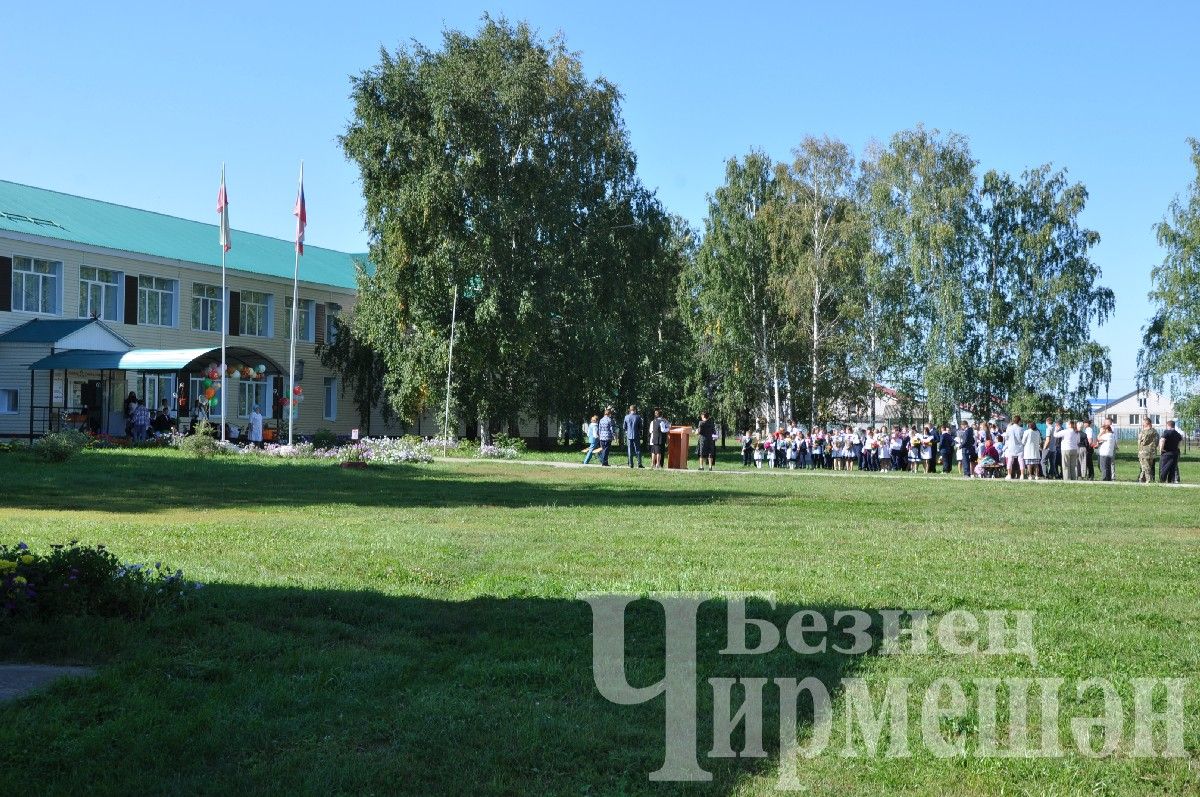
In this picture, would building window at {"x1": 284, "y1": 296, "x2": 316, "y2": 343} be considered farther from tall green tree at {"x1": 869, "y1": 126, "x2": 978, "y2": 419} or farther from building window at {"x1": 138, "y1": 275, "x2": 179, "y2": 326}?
tall green tree at {"x1": 869, "y1": 126, "x2": 978, "y2": 419}

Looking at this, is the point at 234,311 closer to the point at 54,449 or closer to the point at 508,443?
the point at 508,443

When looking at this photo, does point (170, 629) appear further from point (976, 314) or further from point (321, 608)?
point (976, 314)

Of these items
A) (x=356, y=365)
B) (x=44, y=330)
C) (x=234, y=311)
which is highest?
(x=234, y=311)

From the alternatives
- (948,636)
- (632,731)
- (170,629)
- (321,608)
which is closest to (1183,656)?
(948,636)

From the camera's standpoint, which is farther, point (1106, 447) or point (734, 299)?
point (734, 299)

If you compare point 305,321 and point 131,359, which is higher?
point 305,321

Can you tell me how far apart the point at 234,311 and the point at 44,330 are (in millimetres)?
10488

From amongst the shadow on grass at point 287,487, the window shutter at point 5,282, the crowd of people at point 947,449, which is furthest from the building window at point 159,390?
the crowd of people at point 947,449

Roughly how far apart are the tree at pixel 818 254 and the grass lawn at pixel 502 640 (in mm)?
35643

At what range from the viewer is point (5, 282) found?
→ 134ft

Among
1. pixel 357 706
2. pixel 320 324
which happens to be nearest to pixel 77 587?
pixel 357 706

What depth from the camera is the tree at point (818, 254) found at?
5156cm

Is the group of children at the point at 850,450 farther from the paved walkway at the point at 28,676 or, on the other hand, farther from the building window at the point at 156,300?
the paved walkway at the point at 28,676

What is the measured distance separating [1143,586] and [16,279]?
41994mm
